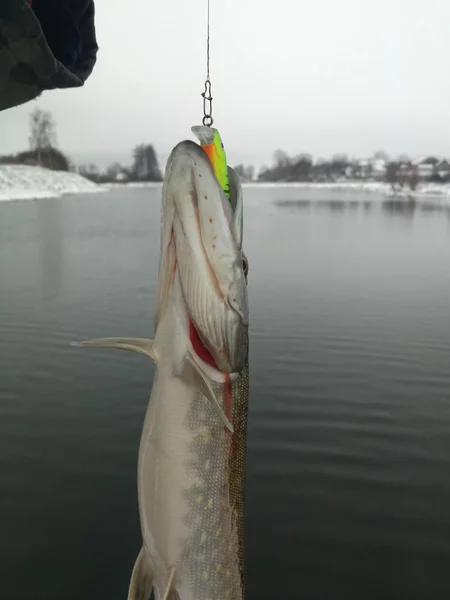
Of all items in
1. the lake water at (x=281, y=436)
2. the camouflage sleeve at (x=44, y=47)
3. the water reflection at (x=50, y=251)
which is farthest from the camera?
the water reflection at (x=50, y=251)

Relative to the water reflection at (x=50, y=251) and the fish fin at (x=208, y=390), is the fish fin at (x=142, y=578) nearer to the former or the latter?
the fish fin at (x=208, y=390)

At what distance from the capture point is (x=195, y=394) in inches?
60.3

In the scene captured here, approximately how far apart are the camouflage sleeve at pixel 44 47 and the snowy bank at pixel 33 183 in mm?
31998

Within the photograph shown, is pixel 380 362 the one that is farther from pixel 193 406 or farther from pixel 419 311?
pixel 193 406

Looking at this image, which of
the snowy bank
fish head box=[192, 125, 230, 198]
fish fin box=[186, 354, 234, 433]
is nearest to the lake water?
fish fin box=[186, 354, 234, 433]

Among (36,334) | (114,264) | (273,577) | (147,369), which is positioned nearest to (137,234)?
(114,264)

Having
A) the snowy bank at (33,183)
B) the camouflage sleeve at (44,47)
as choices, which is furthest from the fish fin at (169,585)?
the snowy bank at (33,183)

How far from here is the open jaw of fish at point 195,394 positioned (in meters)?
1.38

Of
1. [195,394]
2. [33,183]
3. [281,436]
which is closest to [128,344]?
[195,394]

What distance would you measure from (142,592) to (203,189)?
131 cm

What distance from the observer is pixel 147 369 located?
6602 mm

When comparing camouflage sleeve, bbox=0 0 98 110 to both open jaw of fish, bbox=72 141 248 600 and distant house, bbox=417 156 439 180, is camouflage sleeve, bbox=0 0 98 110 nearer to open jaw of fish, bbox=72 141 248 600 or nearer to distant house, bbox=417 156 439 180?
open jaw of fish, bbox=72 141 248 600

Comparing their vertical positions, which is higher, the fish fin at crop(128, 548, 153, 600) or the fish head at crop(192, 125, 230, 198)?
the fish head at crop(192, 125, 230, 198)

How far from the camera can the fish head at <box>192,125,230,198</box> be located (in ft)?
4.73
